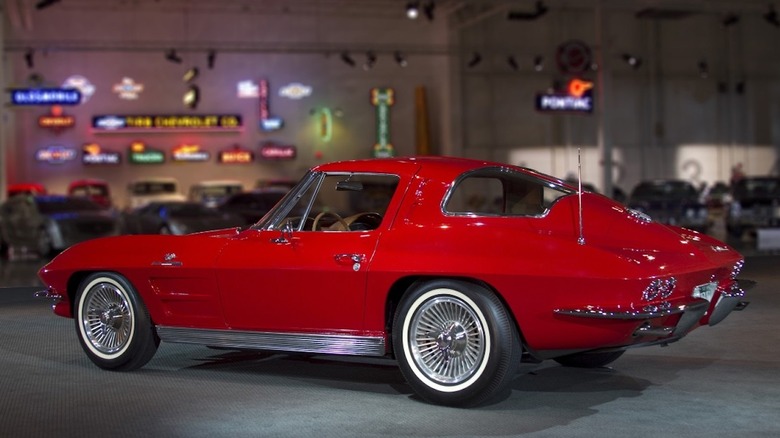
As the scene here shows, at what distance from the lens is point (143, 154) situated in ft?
131

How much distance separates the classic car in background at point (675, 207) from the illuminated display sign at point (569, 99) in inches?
181

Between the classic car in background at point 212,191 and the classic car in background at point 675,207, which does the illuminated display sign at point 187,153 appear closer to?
the classic car in background at point 212,191

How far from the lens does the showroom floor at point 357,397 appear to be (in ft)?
19.0

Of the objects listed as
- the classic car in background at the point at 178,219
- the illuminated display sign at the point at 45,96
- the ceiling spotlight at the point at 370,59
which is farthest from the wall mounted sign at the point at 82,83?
the classic car in background at the point at 178,219

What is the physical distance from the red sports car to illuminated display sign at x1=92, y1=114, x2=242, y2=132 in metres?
32.8

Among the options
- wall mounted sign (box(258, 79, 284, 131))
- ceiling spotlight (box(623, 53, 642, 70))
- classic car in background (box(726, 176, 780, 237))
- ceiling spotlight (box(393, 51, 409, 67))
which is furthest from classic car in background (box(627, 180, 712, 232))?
wall mounted sign (box(258, 79, 284, 131))

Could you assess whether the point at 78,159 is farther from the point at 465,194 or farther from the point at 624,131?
the point at 624,131

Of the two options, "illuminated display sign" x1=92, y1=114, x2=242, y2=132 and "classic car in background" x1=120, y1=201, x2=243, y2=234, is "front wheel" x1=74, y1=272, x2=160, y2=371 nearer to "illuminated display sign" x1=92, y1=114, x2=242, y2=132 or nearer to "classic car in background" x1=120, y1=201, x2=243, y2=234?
"classic car in background" x1=120, y1=201, x2=243, y2=234

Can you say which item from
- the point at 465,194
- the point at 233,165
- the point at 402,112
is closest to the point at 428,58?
the point at 402,112

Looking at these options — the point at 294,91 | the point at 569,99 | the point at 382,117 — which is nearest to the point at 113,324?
the point at 569,99

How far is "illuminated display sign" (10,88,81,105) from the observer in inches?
1180

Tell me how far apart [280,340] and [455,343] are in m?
1.32

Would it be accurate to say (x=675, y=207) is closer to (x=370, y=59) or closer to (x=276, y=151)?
(x=370, y=59)

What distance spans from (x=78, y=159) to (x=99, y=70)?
3.48 meters
